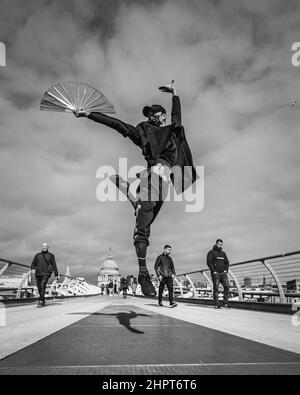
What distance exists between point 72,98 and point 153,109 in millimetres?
1031

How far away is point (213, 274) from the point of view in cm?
1085

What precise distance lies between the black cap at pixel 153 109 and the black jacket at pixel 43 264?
7.75 meters

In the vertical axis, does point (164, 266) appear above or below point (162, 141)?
below

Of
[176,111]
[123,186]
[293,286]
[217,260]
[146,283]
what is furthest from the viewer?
[217,260]

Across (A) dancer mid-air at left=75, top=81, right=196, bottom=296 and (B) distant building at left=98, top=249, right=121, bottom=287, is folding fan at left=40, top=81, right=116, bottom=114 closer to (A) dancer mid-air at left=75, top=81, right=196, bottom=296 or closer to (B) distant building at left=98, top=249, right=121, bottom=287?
(A) dancer mid-air at left=75, top=81, right=196, bottom=296

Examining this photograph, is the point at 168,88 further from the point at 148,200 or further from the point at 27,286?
the point at 27,286

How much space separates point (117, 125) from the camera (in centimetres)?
420

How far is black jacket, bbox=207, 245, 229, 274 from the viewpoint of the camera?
10.8 metres

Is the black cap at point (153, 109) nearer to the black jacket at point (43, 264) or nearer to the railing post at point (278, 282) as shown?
the railing post at point (278, 282)

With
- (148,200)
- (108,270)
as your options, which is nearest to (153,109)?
(148,200)

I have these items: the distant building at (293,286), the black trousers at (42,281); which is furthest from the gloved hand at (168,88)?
the black trousers at (42,281)

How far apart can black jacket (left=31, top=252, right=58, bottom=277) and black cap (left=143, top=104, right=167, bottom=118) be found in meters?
7.75

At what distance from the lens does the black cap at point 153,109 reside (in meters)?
4.60
